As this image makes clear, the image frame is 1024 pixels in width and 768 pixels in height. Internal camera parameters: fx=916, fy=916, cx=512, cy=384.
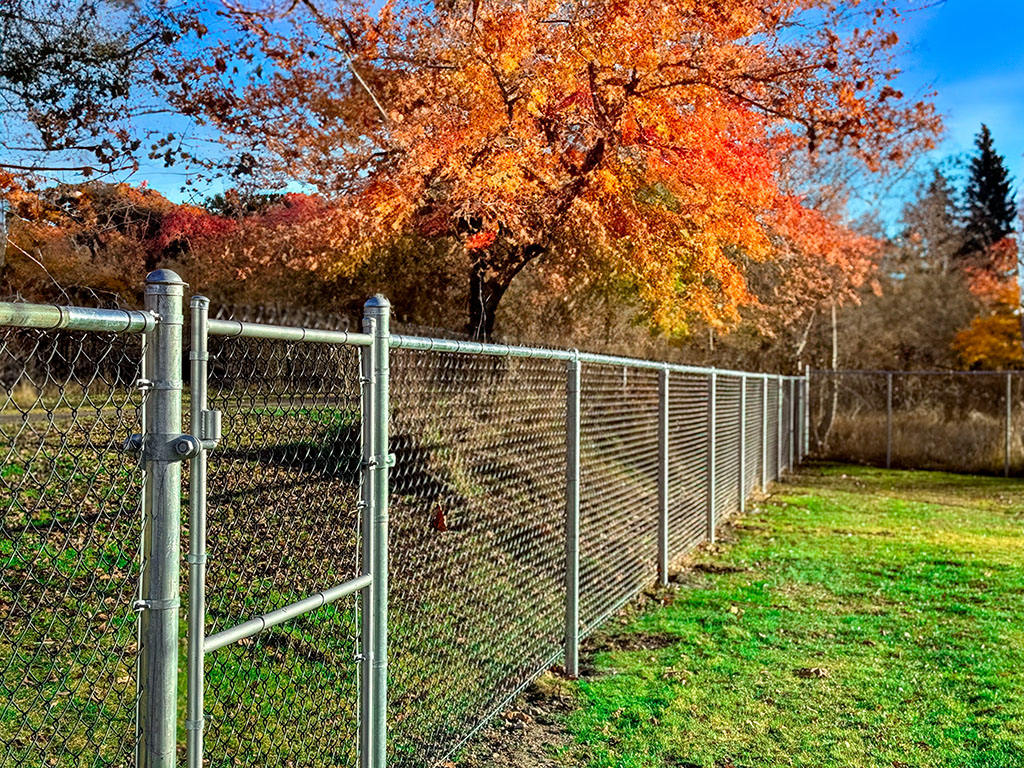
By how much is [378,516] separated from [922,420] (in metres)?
22.3

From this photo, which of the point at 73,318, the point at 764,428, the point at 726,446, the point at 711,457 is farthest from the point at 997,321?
the point at 73,318

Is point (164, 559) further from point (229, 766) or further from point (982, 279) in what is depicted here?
point (982, 279)

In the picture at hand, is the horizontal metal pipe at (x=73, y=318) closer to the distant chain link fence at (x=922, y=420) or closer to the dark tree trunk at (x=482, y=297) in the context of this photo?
the dark tree trunk at (x=482, y=297)

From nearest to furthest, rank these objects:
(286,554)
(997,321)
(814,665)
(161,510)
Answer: (161,510) → (286,554) → (814,665) → (997,321)

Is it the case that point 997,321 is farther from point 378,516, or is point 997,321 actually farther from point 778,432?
point 378,516

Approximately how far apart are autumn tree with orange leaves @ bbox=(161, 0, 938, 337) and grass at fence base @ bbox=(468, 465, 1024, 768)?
16.5 feet

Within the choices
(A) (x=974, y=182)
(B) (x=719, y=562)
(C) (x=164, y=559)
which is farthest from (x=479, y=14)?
(A) (x=974, y=182)

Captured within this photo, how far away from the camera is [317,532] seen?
4492 mm

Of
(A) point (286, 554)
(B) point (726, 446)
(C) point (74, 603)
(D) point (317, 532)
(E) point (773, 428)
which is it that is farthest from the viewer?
(E) point (773, 428)

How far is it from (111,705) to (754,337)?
71.2 ft

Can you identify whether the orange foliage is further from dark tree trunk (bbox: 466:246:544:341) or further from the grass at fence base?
dark tree trunk (bbox: 466:246:544:341)

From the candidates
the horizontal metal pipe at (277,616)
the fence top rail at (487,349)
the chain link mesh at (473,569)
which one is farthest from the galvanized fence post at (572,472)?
the horizontal metal pipe at (277,616)

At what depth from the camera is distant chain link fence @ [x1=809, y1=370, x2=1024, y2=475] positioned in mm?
20328

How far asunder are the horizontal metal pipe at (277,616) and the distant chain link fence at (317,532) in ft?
0.03
